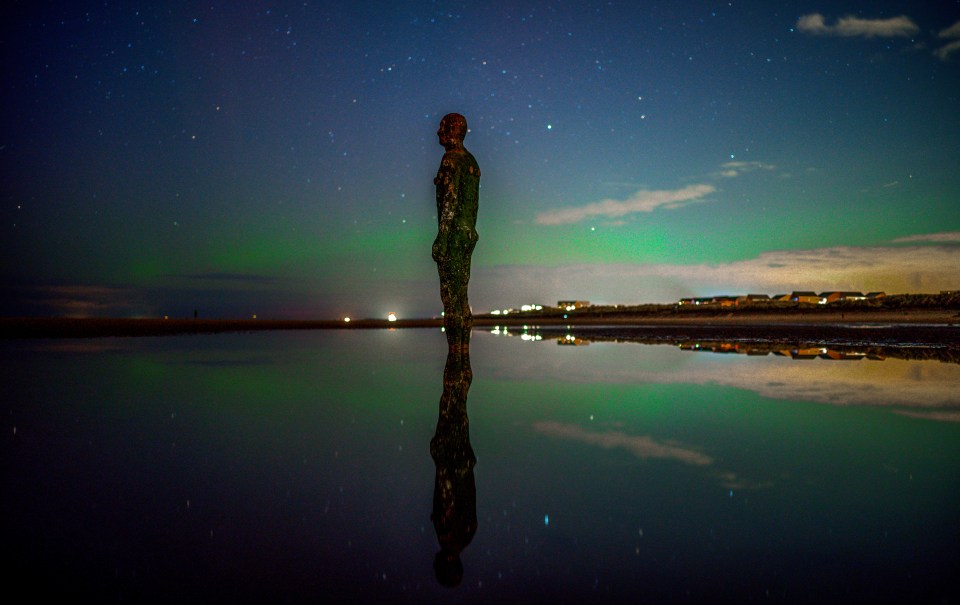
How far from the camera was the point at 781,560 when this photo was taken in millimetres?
1687

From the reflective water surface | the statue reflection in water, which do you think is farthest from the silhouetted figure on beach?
the statue reflection in water

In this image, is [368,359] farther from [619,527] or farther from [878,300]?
[878,300]

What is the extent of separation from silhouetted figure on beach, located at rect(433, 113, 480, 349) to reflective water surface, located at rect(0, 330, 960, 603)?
155 inches

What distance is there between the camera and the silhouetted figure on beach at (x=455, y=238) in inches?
344

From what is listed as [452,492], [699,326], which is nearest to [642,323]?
[699,326]

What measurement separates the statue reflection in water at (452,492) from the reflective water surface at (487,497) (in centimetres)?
1

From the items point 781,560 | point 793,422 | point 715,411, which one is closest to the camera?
point 781,560

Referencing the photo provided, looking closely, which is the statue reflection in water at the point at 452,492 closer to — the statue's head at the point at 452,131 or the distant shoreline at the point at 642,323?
the statue's head at the point at 452,131

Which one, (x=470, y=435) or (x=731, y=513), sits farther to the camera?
(x=470, y=435)

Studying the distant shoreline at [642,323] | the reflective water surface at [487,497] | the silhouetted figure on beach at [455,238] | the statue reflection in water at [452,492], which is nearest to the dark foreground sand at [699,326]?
the distant shoreline at [642,323]

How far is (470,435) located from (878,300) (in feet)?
116

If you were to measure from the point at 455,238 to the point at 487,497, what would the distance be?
22.1ft

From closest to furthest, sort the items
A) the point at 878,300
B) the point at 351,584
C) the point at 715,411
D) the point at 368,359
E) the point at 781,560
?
the point at 351,584 < the point at 781,560 < the point at 715,411 < the point at 368,359 < the point at 878,300

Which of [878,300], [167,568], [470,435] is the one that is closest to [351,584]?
[167,568]
